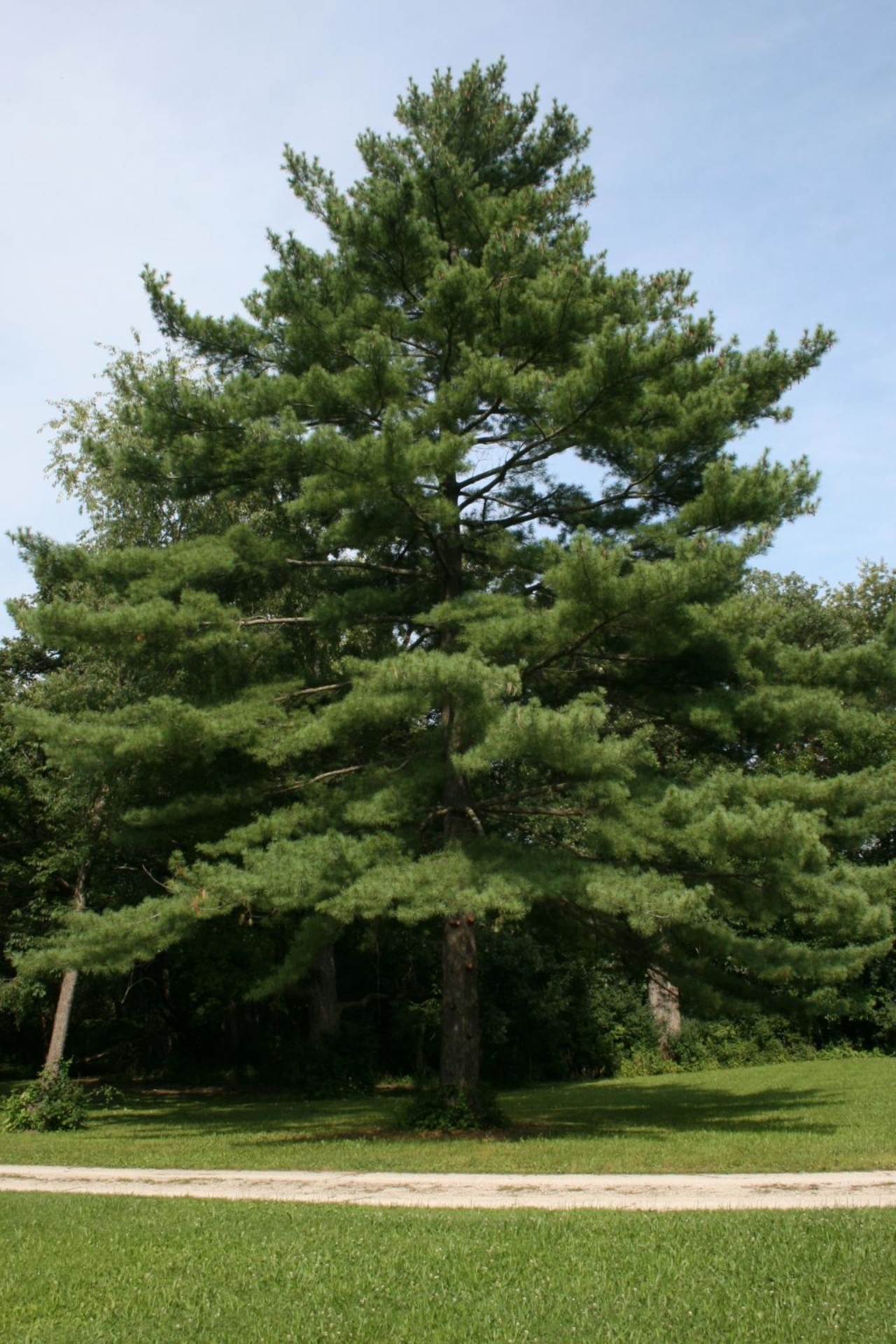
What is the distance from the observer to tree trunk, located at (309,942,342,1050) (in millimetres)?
22781

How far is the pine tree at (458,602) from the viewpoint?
37.5ft

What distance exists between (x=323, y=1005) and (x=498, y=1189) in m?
14.8

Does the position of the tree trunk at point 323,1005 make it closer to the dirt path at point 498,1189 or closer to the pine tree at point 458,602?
the pine tree at point 458,602

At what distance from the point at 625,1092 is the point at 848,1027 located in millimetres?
12182

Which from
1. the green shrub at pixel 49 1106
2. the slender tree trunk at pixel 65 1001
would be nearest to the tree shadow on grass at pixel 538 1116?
the green shrub at pixel 49 1106

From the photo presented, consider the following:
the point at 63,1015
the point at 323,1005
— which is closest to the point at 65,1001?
the point at 63,1015

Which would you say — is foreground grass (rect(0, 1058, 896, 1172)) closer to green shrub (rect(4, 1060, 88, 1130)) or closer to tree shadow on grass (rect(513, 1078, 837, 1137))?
tree shadow on grass (rect(513, 1078, 837, 1137))

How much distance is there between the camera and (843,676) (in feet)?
45.0

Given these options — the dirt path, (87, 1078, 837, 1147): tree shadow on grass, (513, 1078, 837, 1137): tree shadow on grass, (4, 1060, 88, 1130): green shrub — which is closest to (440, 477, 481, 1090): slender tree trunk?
(87, 1078, 837, 1147): tree shadow on grass

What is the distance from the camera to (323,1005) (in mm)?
22984

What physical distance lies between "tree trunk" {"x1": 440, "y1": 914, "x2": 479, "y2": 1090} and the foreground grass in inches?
38.1

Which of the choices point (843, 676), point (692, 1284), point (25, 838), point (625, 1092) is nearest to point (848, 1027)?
point (625, 1092)

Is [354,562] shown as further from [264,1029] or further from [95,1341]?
[264,1029]

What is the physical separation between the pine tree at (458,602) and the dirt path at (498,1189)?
236 cm
